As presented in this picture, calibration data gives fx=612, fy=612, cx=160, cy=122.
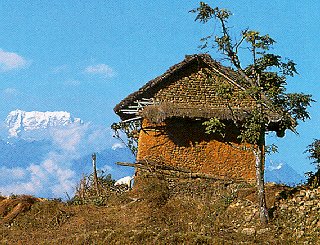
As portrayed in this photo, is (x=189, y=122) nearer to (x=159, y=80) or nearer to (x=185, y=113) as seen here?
(x=185, y=113)

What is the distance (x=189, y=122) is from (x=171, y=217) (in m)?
5.34

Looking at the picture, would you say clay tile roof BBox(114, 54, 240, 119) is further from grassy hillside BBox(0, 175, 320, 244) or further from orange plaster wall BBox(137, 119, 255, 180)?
grassy hillside BBox(0, 175, 320, 244)

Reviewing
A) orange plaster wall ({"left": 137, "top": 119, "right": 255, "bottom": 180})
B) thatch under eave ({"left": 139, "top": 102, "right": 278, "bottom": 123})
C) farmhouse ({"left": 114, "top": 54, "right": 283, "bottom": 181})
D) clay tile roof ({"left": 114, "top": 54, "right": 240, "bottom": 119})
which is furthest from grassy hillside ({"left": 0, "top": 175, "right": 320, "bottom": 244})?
clay tile roof ({"left": 114, "top": 54, "right": 240, "bottom": 119})

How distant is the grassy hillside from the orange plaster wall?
29.6 inches

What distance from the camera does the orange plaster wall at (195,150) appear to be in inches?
847

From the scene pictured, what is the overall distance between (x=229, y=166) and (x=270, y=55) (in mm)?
5943

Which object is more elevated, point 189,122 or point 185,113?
point 185,113

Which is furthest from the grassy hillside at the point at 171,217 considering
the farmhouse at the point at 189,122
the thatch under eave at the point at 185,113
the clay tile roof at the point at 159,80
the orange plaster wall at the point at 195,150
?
the clay tile roof at the point at 159,80

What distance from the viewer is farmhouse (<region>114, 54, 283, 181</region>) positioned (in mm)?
21422

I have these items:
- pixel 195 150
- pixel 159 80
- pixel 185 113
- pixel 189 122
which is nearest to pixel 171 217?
pixel 195 150

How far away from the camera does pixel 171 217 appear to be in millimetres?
17266

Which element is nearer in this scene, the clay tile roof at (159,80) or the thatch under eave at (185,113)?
the thatch under eave at (185,113)

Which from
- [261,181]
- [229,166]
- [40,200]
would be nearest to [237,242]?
[261,181]

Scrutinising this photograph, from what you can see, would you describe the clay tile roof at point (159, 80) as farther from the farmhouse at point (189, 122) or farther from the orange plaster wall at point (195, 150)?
the orange plaster wall at point (195, 150)
